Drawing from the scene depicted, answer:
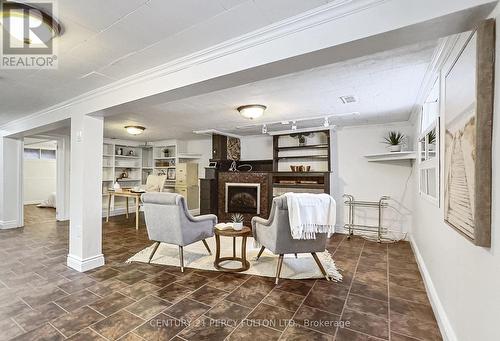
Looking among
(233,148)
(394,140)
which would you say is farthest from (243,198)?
(394,140)

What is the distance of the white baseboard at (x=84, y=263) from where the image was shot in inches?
119

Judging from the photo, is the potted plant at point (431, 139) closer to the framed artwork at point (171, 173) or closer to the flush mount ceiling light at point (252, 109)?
the flush mount ceiling light at point (252, 109)

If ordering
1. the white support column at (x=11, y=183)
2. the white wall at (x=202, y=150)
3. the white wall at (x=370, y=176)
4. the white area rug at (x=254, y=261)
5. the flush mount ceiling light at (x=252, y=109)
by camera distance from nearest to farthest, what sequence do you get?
the white area rug at (x=254, y=261), the flush mount ceiling light at (x=252, y=109), the white wall at (x=370, y=176), the white support column at (x=11, y=183), the white wall at (x=202, y=150)

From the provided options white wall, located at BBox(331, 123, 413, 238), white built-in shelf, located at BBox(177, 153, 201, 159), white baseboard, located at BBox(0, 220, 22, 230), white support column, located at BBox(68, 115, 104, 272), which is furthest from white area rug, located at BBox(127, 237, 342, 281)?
white baseboard, located at BBox(0, 220, 22, 230)

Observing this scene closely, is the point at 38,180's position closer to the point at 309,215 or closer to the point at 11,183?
the point at 11,183

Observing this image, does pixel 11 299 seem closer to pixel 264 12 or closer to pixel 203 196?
pixel 264 12

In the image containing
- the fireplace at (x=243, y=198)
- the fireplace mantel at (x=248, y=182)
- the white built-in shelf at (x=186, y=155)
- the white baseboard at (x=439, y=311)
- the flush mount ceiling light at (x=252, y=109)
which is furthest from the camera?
the white built-in shelf at (x=186, y=155)

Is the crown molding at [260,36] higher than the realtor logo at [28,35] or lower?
lower

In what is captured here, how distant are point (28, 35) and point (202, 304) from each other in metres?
2.52

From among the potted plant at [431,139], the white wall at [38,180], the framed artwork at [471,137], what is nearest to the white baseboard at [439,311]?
the framed artwork at [471,137]

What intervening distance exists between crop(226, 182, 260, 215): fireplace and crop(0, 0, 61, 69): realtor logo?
168 inches

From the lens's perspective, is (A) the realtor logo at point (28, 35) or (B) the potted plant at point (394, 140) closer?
(A) the realtor logo at point (28, 35)

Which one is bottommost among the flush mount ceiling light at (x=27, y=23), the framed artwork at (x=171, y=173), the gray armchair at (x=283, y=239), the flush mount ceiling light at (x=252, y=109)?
the gray armchair at (x=283, y=239)

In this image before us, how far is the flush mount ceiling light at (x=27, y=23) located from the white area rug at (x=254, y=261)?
8.98ft
